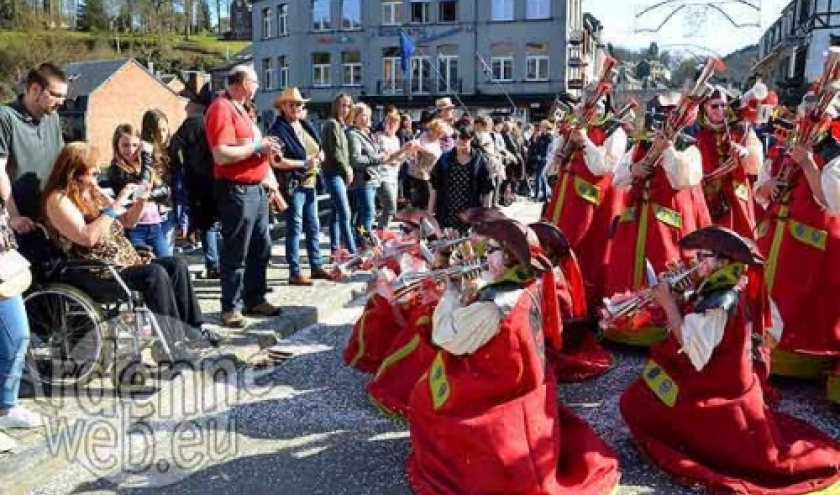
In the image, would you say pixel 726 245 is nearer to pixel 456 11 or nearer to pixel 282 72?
pixel 456 11

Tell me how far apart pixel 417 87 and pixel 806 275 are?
107ft

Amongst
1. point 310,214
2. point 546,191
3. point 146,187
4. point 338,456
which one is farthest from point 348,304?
point 546,191

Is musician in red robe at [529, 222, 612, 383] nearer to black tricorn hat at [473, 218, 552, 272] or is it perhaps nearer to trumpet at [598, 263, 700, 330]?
trumpet at [598, 263, 700, 330]

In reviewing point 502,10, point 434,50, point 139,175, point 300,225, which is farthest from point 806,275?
point 434,50

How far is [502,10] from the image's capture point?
34125 millimetres

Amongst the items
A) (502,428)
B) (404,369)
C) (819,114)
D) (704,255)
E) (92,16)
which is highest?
(92,16)

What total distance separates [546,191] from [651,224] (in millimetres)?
9749

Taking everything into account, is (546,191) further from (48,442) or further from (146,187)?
(48,442)

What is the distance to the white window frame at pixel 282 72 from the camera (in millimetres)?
39469

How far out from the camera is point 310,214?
7.00m

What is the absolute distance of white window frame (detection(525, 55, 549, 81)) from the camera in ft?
111

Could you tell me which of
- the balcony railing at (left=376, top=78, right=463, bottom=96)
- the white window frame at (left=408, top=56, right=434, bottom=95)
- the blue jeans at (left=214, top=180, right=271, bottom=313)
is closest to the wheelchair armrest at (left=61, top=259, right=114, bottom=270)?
the blue jeans at (left=214, top=180, right=271, bottom=313)

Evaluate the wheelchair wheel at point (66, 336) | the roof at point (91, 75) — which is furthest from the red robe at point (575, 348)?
the roof at point (91, 75)

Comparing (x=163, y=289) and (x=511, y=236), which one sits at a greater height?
(x=511, y=236)
